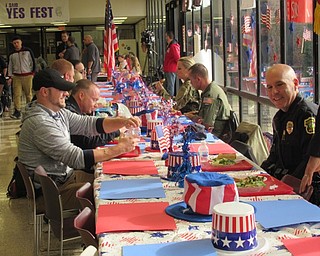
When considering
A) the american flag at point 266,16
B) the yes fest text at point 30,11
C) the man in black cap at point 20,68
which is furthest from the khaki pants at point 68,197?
the yes fest text at point 30,11

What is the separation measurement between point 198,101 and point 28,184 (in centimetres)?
360

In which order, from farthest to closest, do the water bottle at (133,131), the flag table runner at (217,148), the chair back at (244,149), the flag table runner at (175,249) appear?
the water bottle at (133,131) → the chair back at (244,149) → the flag table runner at (217,148) → the flag table runner at (175,249)

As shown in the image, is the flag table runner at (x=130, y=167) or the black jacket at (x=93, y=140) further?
the black jacket at (x=93, y=140)

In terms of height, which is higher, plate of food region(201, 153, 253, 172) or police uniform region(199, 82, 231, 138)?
police uniform region(199, 82, 231, 138)

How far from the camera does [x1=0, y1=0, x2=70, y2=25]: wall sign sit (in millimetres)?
16625

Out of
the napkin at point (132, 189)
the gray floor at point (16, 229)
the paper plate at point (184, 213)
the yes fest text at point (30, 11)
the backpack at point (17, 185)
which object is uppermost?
the yes fest text at point (30, 11)

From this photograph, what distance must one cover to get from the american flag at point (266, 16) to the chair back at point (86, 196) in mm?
4008

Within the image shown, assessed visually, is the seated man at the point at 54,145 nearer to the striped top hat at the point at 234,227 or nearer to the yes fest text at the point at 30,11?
the striped top hat at the point at 234,227

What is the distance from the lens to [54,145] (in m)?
3.74

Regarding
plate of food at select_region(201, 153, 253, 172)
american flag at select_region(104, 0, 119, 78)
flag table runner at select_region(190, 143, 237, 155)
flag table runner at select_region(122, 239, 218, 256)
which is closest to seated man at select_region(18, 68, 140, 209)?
flag table runner at select_region(190, 143, 237, 155)

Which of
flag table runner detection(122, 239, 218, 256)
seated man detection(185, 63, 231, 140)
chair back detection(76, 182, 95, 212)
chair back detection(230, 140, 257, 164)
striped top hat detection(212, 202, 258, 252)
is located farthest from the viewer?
seated man detection(185, 63, 231, 140)

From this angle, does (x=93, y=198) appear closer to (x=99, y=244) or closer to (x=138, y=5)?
(x=99, y=244)

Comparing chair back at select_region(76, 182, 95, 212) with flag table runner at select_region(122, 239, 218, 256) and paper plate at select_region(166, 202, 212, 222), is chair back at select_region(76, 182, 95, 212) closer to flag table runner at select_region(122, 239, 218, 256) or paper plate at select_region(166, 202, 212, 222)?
paper plate at select_region(166, 202, 212, 222)

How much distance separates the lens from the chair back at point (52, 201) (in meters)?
3.22
